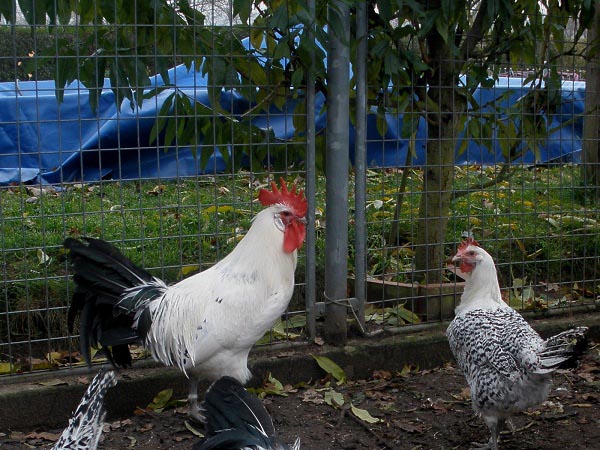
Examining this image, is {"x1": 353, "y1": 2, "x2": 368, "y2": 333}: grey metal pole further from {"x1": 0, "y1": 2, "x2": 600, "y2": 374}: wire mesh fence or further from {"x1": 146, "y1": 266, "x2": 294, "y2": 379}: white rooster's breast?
{"x1": 146, "y1": 266, "x2": 294, "y2": 379}: white rooster's breast

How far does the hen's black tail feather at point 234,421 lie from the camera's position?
116 inches

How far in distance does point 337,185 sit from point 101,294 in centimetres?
186

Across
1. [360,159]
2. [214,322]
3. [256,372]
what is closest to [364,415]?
[256,372]

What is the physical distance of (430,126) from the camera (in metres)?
6.16

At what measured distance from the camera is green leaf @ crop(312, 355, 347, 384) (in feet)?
18.5

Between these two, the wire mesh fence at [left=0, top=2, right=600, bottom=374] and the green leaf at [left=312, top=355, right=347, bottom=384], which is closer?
the wire mesh fence at [left=0, top=2, right=600, bottom=374]

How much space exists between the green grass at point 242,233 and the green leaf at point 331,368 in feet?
2.25

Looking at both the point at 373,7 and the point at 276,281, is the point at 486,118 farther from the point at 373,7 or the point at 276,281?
the point at 276,281

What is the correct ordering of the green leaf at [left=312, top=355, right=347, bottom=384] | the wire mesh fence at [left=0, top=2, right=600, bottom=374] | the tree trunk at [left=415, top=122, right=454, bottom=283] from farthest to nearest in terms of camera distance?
the tree trunk at [left=415, top=122, right=454, bottom=283], the green leaf at [left=312, top=355, right=347, bottom=384], the wire mesh fence at [left=0, top=2, right=600, bottom=374]

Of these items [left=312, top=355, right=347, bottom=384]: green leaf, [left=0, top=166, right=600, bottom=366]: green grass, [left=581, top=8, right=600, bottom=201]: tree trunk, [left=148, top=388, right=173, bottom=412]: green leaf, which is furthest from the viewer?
[left=581, top=8, right=600, bottom=201]: tree trunk

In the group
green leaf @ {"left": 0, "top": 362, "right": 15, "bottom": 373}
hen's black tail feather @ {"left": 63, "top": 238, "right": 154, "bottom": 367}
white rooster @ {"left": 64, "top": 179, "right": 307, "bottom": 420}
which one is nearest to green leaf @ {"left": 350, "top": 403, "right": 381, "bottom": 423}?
white rooster @ {"left": 64, "top": 179, "right": 307, "bottom": 420}

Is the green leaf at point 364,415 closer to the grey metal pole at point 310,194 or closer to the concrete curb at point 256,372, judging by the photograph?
the concrete curb at point 256,372

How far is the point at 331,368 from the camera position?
223 inches

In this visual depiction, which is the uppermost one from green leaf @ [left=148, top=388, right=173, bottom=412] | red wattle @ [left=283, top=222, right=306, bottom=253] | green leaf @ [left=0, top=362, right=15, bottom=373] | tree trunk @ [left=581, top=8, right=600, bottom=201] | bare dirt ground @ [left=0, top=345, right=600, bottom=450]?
tree trunk @ [left=581, top=8, right=600, bottom=201]
